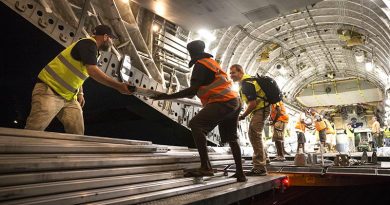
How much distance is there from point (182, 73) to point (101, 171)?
239 inches

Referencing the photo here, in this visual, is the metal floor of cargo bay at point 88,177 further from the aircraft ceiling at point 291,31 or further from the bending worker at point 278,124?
the aircraft ceiling at point 291,31

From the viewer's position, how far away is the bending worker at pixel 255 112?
Result: 14.7ft

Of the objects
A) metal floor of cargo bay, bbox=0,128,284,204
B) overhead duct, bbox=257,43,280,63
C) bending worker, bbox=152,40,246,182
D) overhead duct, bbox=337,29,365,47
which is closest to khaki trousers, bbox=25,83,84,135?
metal floor of cargo bay, bbox=0,128,284,204

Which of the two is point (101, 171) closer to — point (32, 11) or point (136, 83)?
point (32, 11)

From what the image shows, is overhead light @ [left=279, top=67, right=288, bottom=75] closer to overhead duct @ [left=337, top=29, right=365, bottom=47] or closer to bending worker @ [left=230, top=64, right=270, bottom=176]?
overhead duct @ [left=337, top=29, right=365, bottom=47]

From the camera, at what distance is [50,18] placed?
14.1 ft

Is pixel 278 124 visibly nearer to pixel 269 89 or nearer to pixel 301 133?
pixel 269 89

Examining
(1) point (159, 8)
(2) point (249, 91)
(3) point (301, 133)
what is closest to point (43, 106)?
(2) point (249, 91)

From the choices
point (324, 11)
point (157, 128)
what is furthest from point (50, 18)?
point (324, 11)

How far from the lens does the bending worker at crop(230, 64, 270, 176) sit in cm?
448

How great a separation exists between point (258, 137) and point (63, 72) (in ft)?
10.3

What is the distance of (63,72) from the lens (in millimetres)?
3500

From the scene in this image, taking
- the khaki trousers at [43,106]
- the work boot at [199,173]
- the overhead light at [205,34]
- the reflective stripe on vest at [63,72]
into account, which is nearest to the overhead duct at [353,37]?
the overhead light at [205,34]

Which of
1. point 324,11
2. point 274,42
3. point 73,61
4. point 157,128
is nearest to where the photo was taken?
point 73,61
